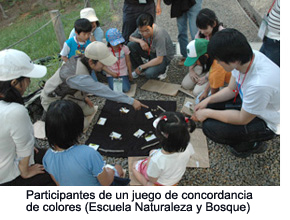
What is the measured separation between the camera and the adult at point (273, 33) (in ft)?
8.86

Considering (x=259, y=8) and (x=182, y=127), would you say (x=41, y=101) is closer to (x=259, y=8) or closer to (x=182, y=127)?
(x=182, y=127)

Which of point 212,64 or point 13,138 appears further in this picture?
point 212,64

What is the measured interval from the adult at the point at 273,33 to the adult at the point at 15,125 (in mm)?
2696

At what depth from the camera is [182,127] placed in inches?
68.2

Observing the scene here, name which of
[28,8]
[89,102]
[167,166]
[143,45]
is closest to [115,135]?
[89,102]

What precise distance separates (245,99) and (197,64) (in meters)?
1.76

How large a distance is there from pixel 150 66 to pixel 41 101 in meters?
1.81

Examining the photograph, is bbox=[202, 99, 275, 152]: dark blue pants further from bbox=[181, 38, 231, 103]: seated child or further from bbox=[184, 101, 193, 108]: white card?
bbox=[184, 101, 193, 108]: white card

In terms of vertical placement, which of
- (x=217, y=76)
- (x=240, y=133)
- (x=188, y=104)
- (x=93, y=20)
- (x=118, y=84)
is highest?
(x=93, y=20)

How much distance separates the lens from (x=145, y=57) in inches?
163

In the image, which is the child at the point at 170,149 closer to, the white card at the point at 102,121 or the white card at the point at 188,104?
the white card at the point at 102,121

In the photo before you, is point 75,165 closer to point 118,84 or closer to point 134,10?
point 118,84

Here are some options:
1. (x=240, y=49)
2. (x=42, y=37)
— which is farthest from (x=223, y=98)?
(x=42, y=37)

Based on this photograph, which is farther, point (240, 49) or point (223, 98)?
point (223, 98)
